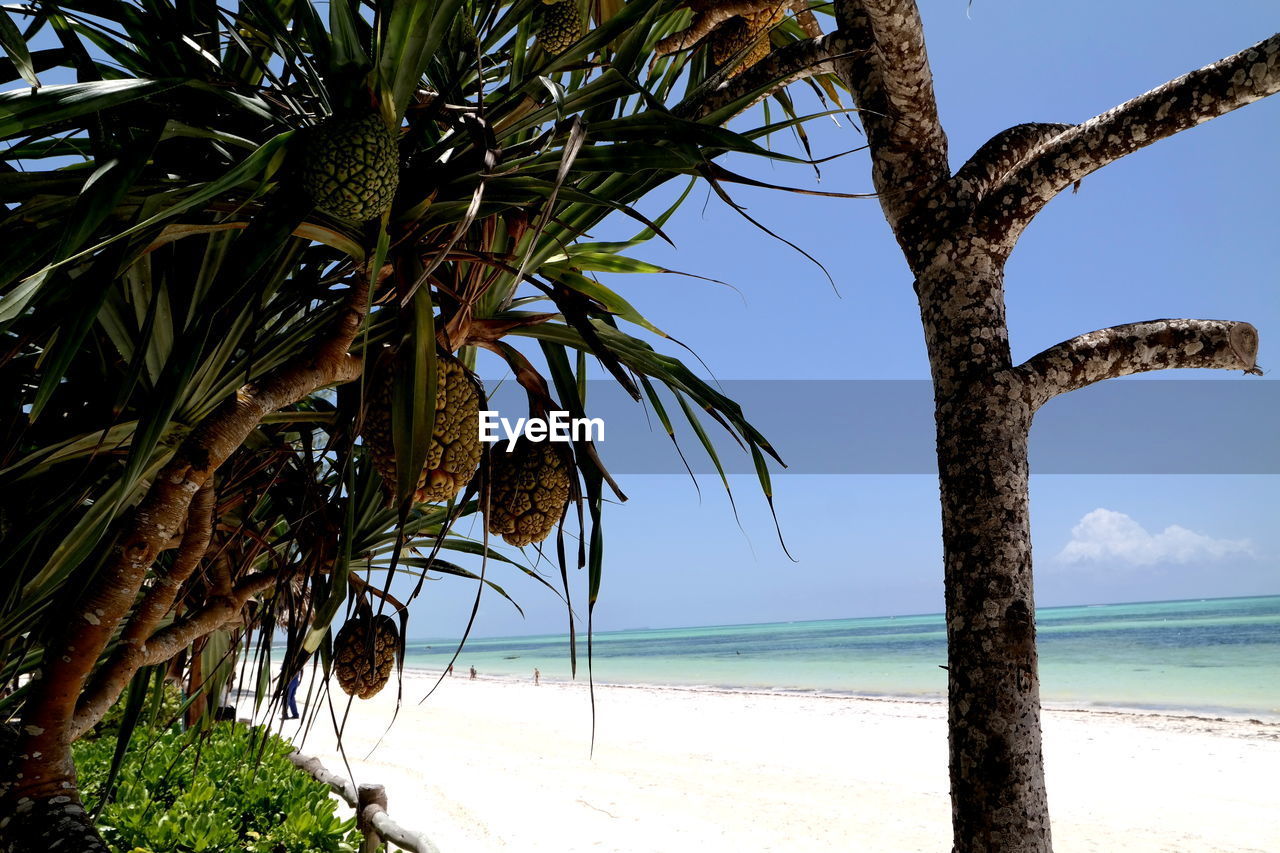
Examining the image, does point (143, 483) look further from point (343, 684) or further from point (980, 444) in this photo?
point (980, 444)

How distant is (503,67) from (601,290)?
20.9 inches

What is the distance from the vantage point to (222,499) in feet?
5.14

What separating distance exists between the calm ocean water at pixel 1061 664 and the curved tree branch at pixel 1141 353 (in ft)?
76.1

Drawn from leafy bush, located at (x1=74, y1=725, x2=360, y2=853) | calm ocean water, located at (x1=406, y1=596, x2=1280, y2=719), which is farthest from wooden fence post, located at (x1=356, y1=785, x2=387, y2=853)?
calm ocean water, located at (x1=406, y1=596, x2=1280, y2=719)

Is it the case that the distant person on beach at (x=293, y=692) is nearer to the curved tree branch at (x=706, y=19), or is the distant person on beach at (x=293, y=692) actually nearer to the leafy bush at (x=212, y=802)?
the leafy bush at (x=212, y=802)

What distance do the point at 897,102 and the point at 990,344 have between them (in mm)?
510

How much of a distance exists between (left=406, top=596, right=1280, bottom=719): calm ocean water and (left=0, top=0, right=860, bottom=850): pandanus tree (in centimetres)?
2420

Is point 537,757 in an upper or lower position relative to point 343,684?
lower

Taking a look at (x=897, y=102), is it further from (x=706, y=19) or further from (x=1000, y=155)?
(x=706, y=19)

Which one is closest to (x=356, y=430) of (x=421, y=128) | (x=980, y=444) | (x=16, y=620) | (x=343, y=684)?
(x=421, y=128)

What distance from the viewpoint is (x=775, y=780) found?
1166 centimetres

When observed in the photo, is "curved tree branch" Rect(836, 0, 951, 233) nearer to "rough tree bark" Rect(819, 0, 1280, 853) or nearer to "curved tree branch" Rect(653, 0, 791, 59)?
"rough tree bark" Rect(819, 0, 1280, 853)

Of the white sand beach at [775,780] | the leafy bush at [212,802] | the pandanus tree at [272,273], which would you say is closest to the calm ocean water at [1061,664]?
the white sand beach at [775,780]

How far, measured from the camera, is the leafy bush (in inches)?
99.2
